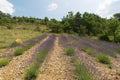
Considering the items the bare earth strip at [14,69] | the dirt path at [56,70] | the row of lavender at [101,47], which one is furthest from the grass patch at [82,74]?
the row of lavender at [101,47]

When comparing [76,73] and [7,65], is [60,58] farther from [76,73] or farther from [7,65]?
[76,73]

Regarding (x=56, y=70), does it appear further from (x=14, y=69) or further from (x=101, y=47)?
(x=101, y=47)

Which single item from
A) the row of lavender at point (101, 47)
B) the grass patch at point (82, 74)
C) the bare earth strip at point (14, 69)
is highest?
the grass patch at point (82, 74)

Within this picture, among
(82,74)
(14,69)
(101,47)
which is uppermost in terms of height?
(82,74)

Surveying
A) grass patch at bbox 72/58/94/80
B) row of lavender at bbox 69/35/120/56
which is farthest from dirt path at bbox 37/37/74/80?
row of lavender at bbox 69/35/120/56

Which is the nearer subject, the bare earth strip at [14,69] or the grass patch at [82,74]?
the grass patch at [82,74]

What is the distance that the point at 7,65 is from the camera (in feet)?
58.1

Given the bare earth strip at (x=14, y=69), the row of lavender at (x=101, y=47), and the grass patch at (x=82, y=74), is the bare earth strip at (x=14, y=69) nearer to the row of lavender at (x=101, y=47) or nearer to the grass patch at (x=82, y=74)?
the grass patch at (x=82, y=74)

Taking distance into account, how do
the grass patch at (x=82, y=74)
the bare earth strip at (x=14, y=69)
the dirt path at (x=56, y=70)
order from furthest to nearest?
the bare earth strip at (x=14, y=69), the dirt path at (x=56, y=70), the grass patch at (x=82, y=74)

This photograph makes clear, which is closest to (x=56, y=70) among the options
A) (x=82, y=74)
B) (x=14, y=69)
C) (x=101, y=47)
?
(x=14, y=69)

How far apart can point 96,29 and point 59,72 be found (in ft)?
258

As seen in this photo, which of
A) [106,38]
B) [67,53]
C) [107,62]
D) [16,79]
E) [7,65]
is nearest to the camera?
[16,79]

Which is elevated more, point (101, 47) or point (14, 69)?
point (14, 69)

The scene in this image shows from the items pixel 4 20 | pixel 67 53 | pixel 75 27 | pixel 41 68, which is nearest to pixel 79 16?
pixel 75 27
